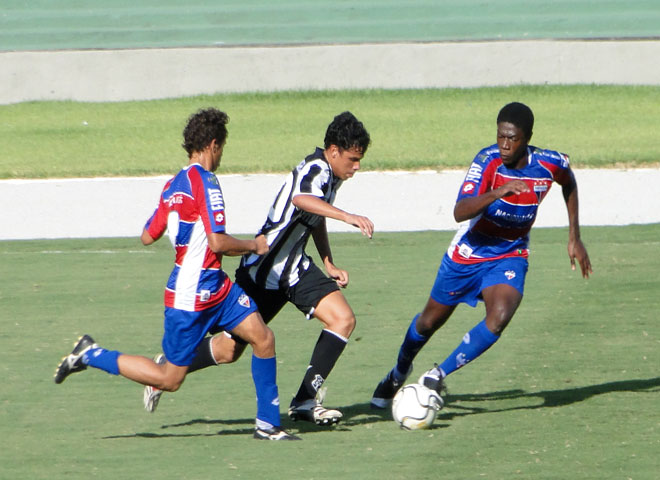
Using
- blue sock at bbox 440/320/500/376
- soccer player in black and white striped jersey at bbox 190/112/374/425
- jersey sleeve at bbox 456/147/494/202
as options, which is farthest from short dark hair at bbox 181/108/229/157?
blue sock at bbox 440/320/500/376

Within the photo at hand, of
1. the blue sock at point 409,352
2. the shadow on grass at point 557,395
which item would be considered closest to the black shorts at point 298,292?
the blue sock at point 409,352

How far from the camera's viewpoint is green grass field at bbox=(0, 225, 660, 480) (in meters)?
6.16

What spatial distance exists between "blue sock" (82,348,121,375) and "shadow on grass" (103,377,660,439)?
42 cm

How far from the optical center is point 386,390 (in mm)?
7363

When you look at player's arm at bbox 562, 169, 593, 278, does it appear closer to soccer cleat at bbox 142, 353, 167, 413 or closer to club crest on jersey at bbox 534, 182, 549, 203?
club crest on jersey at bbox 534, 182, 549, 203

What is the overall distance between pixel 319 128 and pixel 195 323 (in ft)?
54.3

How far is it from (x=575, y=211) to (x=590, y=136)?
47.6ft

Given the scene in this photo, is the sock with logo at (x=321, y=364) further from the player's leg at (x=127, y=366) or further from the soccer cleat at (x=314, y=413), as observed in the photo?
the player's leg at (x=127, y=366)

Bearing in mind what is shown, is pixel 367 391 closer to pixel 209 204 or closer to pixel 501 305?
pixel 501 305

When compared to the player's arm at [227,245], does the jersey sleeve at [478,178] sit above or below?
above

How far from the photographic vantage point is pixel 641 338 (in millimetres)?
8922

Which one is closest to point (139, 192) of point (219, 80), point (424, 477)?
point (219, 80)

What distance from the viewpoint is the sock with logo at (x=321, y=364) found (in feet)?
22.8

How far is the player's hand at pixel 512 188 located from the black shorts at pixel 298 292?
1183 mm
